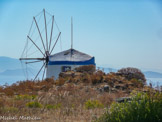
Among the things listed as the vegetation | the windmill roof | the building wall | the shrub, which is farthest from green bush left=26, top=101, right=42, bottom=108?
the windmill roof

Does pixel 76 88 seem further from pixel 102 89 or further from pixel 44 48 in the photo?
pixel 44 48

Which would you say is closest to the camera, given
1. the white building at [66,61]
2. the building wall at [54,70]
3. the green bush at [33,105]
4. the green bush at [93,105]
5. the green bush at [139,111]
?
the green bush at [139,111]

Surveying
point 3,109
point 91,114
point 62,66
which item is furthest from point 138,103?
point 62,66

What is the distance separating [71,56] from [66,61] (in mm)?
1473

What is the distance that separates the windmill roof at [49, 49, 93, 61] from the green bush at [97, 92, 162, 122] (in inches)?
986

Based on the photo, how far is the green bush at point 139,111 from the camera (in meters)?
8.51

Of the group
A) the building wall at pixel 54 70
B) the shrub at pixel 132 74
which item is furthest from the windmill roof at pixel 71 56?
the shrub at pixel 132 74

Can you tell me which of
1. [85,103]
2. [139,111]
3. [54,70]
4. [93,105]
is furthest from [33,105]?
[54,70]

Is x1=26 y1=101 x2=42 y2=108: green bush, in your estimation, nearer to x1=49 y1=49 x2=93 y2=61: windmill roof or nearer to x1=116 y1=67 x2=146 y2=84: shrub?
x1=116 y1=67 x2=146 y2=84: shrub

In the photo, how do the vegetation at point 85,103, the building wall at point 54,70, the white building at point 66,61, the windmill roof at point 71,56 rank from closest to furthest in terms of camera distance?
the vegetation at point 85,103
the white building at point 66,61
the building wall at point 54,70
the windmill roof at point 71,56

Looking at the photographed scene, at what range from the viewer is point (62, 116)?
1047cm

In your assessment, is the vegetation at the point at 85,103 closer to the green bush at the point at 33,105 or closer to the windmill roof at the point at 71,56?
the green bush at the point at 33,105

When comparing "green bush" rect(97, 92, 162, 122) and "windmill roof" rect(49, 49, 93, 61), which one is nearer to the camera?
"green bush" rect(97, 92, 162, 122)

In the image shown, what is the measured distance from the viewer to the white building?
33.6m
